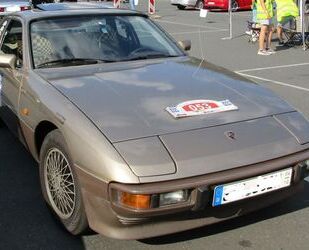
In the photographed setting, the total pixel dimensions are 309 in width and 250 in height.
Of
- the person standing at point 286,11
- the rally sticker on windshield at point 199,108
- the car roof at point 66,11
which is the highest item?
the car roof at point 66,11

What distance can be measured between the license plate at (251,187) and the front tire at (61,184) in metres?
0.84

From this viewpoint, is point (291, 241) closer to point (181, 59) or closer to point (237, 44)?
Answer: point (181, 59)

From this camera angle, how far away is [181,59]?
169 inches

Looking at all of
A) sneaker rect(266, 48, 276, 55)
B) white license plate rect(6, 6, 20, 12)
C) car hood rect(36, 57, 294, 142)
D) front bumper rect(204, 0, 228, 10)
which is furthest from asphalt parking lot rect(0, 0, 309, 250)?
front bumper rect(204, 0, 228, 10)

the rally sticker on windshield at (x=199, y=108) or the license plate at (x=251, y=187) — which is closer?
the license plate at (x=251, y=187)

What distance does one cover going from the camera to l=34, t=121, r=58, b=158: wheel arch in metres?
3.47

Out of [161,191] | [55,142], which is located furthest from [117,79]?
[161,191]

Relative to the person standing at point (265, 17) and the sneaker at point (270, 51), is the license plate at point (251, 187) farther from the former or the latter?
the sneaker at point (270, 51)

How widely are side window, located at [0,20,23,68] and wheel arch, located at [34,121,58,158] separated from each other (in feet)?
2.45

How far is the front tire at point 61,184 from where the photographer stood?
120 inches

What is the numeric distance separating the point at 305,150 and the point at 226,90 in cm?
76

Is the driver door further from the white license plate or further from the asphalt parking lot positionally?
the white license plate

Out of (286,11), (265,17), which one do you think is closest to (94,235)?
(265,17)

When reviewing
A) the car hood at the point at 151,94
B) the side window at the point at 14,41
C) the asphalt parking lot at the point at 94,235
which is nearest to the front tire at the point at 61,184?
the asphalt parking lot at the point at 94,235
